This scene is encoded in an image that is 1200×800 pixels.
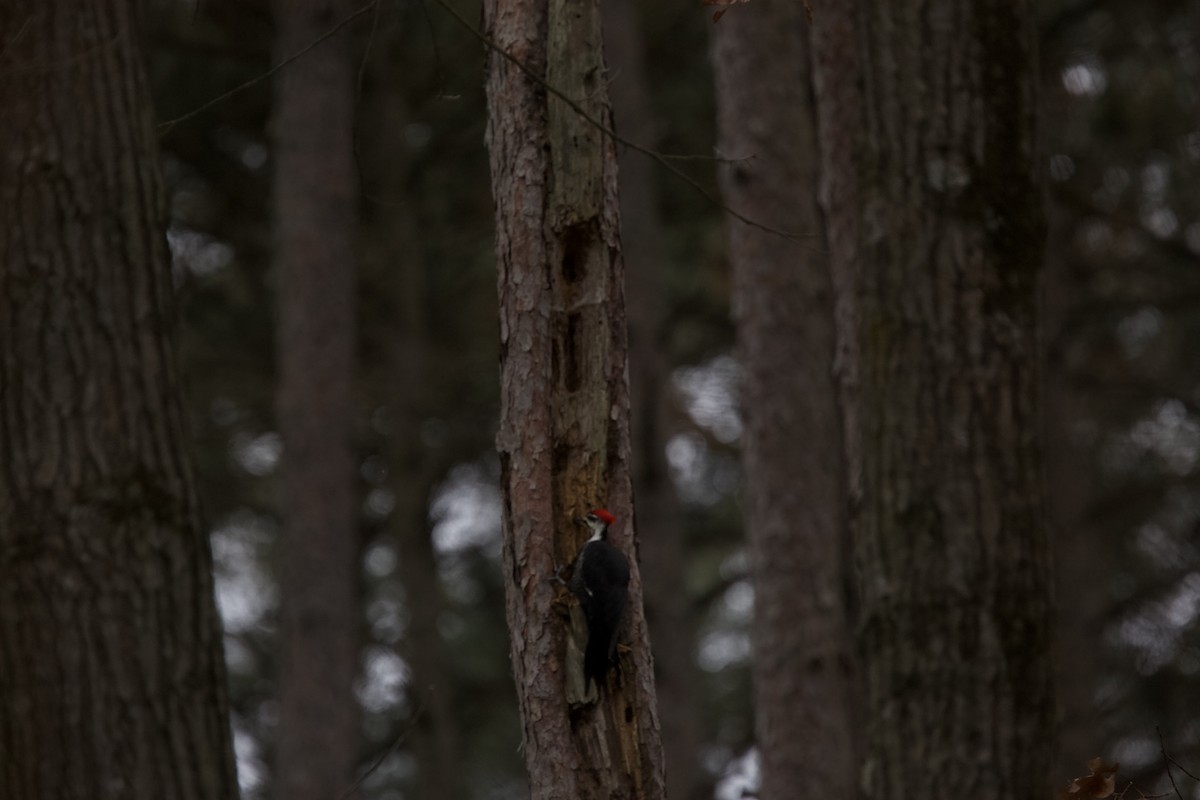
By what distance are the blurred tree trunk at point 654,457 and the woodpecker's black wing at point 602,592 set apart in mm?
5224

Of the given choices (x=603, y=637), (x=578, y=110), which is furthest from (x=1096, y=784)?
(x=578, y=110)

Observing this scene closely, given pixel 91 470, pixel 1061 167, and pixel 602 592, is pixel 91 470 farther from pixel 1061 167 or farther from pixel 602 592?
pixel 1061 167

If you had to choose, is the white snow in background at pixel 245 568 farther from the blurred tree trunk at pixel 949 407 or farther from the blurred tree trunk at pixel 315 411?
the blurred tree trunk at pixel 949 407

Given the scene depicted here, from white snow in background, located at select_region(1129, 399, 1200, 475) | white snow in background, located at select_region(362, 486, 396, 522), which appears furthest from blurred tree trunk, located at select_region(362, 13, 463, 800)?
white snow in background, located at select_region(1129, 399, 1200, 475)

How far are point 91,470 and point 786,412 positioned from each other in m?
3.87

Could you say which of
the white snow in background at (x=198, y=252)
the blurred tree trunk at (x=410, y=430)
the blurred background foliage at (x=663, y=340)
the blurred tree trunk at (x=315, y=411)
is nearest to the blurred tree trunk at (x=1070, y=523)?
the blurred background foliage at (x=663, y=340)

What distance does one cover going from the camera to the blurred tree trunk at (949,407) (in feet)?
12.8

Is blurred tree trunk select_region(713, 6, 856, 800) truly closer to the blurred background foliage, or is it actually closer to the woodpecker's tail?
the woodpecker's tail

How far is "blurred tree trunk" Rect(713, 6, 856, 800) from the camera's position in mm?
6461

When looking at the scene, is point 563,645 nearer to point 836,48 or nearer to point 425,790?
point 836,48

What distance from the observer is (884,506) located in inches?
162

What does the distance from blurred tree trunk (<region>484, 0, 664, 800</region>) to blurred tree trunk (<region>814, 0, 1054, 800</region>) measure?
766 mm

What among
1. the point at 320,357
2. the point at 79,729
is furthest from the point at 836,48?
the point at 320,357

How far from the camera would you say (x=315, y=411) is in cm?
997
